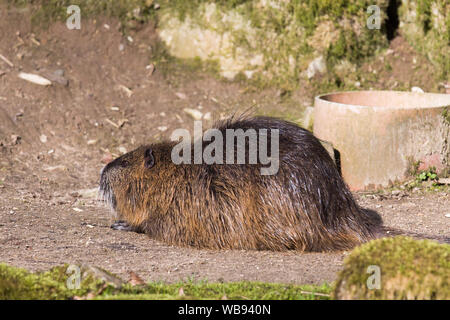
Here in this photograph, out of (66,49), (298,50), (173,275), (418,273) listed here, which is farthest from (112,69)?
(418,273)

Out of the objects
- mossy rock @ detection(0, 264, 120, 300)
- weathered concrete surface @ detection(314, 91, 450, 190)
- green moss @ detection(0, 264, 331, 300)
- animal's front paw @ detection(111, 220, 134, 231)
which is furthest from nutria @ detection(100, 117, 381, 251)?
weathered concrete surface @ detection(314, 91, 450, 190)

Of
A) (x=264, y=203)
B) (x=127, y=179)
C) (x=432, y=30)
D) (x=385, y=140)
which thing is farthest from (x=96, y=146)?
(x=432, y=30)

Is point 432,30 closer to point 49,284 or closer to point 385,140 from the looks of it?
point 385,140

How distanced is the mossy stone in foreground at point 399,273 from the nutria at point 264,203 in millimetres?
1787

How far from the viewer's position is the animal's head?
16.5ft

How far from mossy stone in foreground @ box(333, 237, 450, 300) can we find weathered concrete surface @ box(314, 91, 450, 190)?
378 cm

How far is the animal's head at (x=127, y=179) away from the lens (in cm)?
503

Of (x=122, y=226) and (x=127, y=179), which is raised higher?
(x=127, y=179)

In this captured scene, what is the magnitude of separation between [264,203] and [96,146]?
11.4 feet

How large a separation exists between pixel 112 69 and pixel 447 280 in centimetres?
670

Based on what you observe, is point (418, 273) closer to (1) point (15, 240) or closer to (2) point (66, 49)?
(1) point (15, 240)

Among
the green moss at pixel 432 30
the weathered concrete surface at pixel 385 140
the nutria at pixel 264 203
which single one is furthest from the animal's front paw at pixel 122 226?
the green moss at pixel 432 30

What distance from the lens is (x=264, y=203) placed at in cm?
446

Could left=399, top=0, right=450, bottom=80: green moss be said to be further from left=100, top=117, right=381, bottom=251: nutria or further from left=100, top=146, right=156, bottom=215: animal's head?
left=100, top=146, right=156, bottom=215: animal's head
